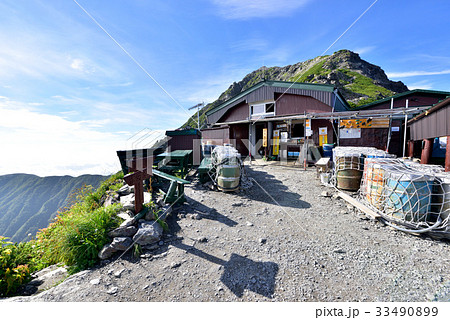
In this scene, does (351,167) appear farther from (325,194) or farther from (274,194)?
(274,194)

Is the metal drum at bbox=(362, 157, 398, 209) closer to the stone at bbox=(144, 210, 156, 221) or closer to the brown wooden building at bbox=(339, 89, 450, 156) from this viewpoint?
the stone at bbox=(144, 210, 156, 221)

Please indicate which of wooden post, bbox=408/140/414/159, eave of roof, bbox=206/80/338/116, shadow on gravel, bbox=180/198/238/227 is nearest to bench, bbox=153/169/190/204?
shadow on gravel, bbox=180/198/238/227

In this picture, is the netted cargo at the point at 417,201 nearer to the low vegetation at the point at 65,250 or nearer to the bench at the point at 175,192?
the bench at the point at 175,192

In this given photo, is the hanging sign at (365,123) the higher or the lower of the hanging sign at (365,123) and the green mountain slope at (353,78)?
the lower

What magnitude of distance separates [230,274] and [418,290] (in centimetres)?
293

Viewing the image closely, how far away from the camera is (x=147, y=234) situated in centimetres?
402

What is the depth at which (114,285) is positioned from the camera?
295 centimetres

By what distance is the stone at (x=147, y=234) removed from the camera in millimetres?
3945

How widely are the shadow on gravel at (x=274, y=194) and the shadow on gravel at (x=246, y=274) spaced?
127 inches

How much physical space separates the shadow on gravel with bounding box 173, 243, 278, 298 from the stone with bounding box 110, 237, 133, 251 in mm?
1494

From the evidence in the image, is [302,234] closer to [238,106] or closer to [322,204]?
[322,204]

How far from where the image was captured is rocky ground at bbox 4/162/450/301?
2.71 metres

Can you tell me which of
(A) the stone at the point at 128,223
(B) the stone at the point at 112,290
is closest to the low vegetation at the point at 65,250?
(A) the stone at the point at 128,223

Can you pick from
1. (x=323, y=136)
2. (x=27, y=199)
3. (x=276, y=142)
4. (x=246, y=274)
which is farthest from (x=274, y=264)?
(x=27, y=199)
